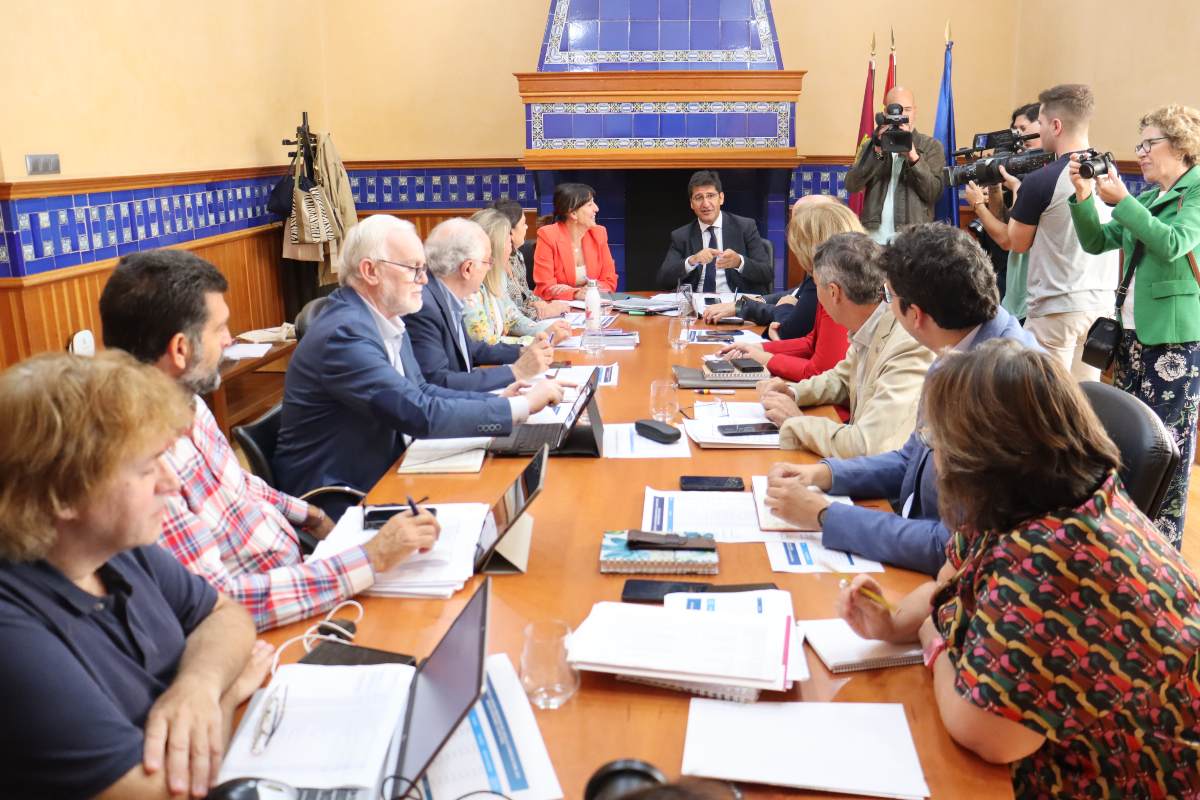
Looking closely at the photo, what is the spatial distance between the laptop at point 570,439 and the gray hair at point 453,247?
106 centimetres

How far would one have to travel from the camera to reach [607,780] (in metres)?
0.98

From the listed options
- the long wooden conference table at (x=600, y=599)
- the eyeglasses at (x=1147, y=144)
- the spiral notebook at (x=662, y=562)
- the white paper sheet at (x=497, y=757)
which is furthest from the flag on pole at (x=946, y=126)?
the white paper sheet at (x=497, y=757)

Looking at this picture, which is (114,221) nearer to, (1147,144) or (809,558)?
(809,558)

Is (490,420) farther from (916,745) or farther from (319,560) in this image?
(916,745)

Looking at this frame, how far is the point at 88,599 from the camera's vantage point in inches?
49.8

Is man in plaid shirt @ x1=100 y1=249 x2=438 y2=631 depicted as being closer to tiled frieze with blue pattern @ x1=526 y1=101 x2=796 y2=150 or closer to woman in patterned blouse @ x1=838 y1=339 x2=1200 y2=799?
woman in patterned blouse @ x1=838 y1=339 x2=1200 y2=799

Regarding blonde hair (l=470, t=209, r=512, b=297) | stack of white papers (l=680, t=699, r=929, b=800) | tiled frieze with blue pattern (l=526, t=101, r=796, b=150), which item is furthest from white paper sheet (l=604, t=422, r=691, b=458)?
tiled frieze with blue pattern (l=526, t=101, r=796, b=150)

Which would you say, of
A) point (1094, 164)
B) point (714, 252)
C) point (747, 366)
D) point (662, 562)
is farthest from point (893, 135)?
point (662, 562)

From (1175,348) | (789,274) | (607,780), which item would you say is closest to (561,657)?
(607,780)

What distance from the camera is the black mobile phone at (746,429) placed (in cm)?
271

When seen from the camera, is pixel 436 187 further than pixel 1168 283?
Yes

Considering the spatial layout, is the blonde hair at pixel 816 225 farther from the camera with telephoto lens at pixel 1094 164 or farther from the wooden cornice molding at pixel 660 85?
the wooden cornice molding at pixel 660 85

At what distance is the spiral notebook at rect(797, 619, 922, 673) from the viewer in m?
1.52

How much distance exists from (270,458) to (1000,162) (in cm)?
365
